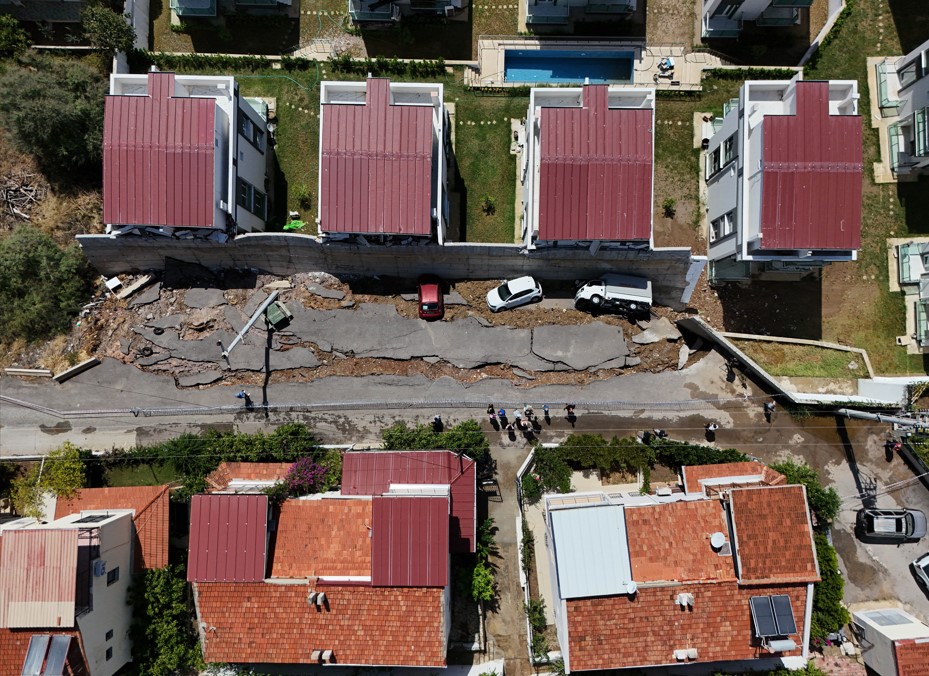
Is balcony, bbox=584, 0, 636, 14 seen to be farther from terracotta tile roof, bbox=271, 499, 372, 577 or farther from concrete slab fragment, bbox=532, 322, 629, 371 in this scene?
terracotta tile roof, bbox=271, 499, 372, 577

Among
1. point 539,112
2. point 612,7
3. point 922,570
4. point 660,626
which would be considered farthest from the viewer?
point 612,7

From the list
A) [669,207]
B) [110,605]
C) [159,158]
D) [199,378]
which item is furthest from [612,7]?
[110,605]

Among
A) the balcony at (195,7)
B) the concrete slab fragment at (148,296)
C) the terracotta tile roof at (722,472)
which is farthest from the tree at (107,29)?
the terracotta tile roof at (722,472)

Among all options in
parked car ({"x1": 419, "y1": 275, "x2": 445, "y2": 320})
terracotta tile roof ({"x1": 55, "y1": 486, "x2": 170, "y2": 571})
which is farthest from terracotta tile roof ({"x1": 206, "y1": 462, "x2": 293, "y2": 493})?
parked car ({"x1": 419, "y1": 275, "x2": 445, "y2": 320})

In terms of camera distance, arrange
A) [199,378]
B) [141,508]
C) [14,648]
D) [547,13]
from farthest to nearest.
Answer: [547,13], [199,378], [141,508], [14,648]

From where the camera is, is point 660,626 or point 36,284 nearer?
point 660,626

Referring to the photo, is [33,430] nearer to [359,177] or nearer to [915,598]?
[359,177]

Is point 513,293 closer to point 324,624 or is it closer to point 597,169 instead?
A: point 597,169
